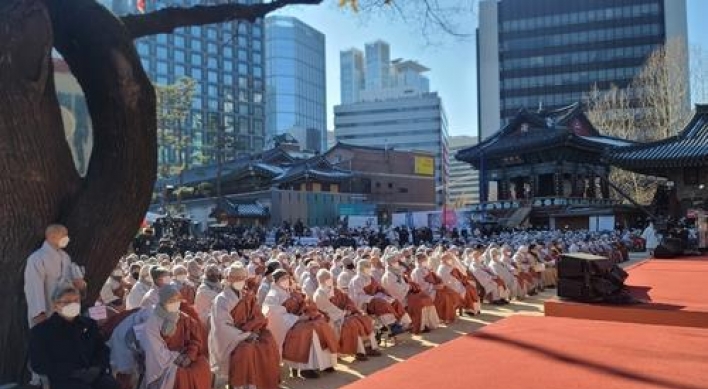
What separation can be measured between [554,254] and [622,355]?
12357 millimetres

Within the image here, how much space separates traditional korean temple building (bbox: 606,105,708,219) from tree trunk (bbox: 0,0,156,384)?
2338cm

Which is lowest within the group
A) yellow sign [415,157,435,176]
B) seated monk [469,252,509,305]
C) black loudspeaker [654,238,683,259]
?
seated monk [469,252,509,305]

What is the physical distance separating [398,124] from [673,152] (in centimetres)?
8164

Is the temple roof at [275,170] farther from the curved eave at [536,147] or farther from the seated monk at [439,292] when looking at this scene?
the seated monk at [439,292]

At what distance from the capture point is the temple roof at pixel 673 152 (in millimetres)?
25078

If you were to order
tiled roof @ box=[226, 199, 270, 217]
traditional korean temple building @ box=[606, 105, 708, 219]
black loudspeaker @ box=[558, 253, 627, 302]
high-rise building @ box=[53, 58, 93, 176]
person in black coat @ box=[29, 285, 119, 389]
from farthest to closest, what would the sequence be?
1. tiled roof @ box=[226, 199, 270, 217]
2. traditional korean temple building @ box=[606, 105, 708, 219]
3. high-rise building @ box=[53, 58, 93, 176]
4. black loudspeaker @ box=[558, 253, 627, 302]
5. person in black coat @ box=[29, 285, 119, 389]

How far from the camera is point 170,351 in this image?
6.04 meters

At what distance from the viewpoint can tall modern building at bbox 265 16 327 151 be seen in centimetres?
9444

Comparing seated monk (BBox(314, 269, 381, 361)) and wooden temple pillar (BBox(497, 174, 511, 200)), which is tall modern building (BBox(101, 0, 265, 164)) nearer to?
wooden temple pillar (BBox(497, 174, 511, 200))

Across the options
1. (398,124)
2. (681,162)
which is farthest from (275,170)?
(398,124)

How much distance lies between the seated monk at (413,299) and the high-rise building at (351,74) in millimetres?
140194

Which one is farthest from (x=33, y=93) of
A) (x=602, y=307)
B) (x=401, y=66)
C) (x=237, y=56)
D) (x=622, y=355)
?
(x=401, y=66)

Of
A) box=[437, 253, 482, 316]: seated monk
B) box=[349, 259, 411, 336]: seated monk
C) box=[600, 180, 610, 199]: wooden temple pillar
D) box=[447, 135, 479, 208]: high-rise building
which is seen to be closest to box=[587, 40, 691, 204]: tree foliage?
box=[600, 180, 610, 199]: wooden temple pillar

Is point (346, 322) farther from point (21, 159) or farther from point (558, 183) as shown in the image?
point (558, 183)
